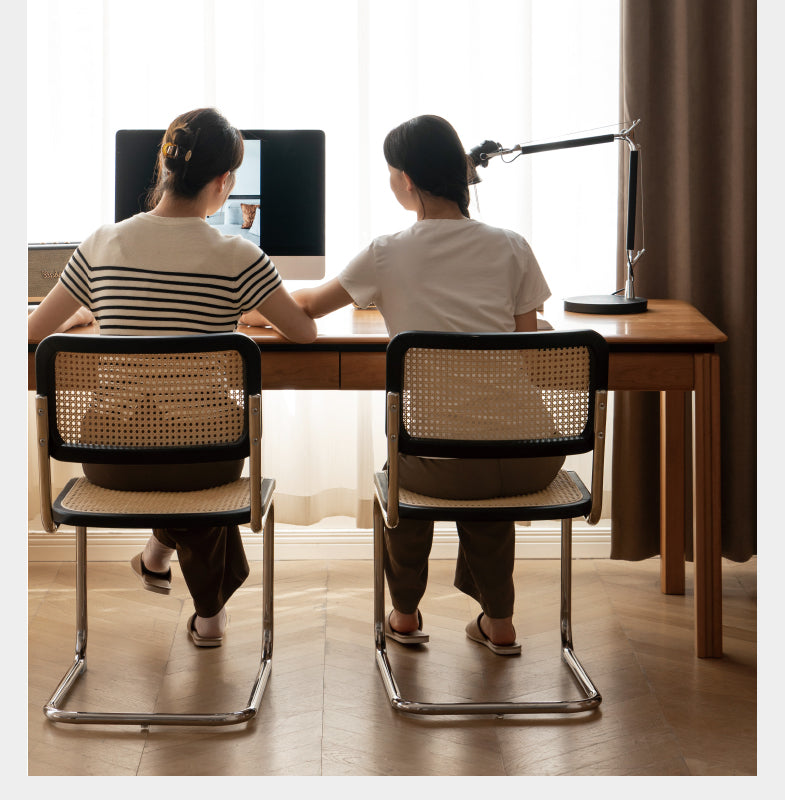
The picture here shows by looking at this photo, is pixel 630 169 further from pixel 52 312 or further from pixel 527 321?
pixel 52 312

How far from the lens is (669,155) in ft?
9.18

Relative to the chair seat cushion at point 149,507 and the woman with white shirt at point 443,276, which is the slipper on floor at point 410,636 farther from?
the chair seat cushion at point 149,507

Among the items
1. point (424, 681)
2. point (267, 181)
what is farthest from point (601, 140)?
point (424, 681)

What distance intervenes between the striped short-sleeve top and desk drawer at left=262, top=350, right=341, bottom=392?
0.84 feet

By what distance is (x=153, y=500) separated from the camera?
78.7 inches

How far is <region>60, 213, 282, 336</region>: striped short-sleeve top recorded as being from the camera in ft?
6.55

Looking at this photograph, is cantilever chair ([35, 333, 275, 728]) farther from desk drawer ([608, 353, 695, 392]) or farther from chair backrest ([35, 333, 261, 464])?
desk drawer ([608, 353, 695, 392])

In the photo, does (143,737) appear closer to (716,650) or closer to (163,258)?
(163,258)

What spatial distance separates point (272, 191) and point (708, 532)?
4.32ft

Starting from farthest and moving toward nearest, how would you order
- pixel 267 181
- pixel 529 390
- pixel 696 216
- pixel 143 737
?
pixel 696 216 < pixel 267 181 < pixel 143 737 < pixel 529 390

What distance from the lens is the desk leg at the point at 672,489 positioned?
2.72m

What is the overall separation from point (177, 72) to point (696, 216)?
56.8 inches

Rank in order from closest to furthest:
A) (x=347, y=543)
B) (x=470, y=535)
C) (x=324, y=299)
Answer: (x=324, y=299) → (x=470, y=535) → (x=347, y=543)

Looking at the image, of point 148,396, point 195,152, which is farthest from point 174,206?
point 148,396
